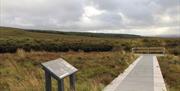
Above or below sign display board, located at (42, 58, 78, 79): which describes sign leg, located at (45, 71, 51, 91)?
below

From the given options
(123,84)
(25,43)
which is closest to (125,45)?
(25,43)

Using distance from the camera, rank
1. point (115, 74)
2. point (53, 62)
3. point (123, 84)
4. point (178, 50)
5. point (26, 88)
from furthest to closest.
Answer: point (178, 50), point (115, 74), point (123, 84), point (26, 88), point (53, 62)

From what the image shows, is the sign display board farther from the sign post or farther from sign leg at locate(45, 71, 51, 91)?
sign leg at locate(45, 71, 51, 91)

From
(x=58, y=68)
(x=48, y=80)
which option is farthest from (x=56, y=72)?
(x=58, y=68)

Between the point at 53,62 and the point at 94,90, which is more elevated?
the point at 53,62

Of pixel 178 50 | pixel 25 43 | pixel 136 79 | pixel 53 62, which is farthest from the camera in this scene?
pixel 25 43

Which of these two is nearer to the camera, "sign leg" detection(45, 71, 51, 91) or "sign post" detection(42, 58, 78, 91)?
"sign post" detection(42, 58, 78, 91)

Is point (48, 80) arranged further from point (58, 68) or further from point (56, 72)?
point (58, 68)

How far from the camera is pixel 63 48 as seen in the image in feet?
182

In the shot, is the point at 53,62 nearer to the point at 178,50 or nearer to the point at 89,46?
the point at 178,50

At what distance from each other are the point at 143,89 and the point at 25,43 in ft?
158

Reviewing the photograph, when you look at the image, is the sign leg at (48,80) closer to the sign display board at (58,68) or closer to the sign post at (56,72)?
the sign post at (56,72)

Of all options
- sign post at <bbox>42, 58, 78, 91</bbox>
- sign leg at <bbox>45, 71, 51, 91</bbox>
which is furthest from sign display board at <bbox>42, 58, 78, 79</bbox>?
sign leg at <bbox>45, 71, 51, 91</bbox>

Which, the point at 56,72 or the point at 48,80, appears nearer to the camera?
the point at 56,72
